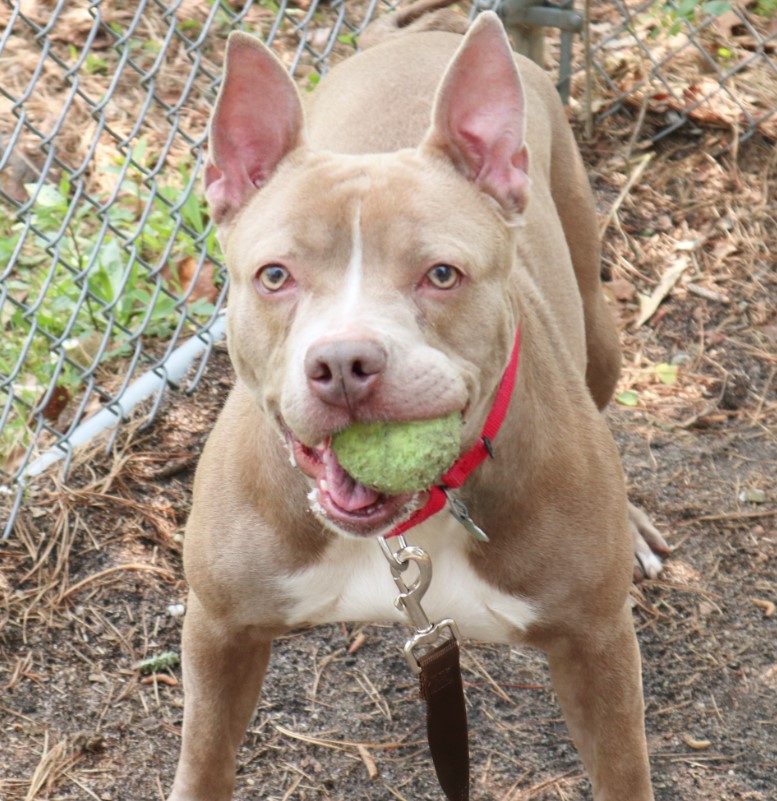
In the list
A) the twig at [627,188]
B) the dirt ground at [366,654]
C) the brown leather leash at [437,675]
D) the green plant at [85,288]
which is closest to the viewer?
the brown leather leash at [437,675]

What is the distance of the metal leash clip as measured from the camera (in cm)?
269

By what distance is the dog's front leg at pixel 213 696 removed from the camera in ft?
9.71

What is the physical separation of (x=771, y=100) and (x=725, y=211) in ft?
2.02

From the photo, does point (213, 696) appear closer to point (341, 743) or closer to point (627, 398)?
point (341, 743)

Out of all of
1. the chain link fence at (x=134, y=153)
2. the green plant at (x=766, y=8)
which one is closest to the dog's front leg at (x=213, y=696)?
the chain link fence at (x=134, y=153)

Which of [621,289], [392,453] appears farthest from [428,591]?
[621,289]

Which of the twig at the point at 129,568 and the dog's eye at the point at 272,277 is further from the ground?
the dog's eye at the point at 272,277

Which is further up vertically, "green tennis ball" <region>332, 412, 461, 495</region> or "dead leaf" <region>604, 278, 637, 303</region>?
"green tennis ball" <region>332, 412, 461, 495</region>

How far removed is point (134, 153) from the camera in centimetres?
512

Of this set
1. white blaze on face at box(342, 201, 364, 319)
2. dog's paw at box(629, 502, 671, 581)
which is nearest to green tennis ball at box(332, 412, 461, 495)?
white blaze on face at box(342, 201, 364, 319)

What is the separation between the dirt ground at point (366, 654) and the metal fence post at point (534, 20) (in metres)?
1.36

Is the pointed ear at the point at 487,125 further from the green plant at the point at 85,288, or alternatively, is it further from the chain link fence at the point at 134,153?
the green plant at the point at 85,288

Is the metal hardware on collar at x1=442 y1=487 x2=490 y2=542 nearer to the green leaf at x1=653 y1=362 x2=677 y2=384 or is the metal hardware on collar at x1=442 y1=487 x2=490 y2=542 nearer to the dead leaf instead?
the green leaf at x1=653 y1=362 x2=677 y2=384

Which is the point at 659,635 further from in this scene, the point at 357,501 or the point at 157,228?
the point at 157,228
